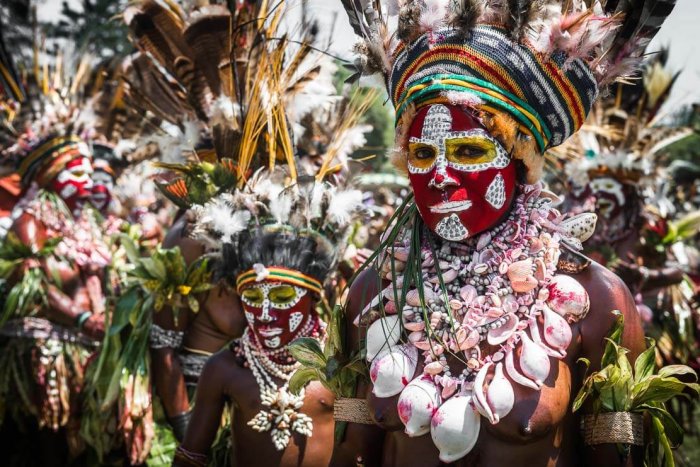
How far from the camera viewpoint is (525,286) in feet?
8.27

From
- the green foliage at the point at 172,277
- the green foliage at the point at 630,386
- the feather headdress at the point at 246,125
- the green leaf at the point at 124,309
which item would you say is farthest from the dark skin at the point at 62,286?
the green foliage at the point at 630,386

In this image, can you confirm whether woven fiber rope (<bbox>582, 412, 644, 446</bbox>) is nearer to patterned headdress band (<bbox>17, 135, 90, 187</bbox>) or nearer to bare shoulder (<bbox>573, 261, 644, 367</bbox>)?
bare shoulder (<bbox>573, 261, 644, 367</bbox>)

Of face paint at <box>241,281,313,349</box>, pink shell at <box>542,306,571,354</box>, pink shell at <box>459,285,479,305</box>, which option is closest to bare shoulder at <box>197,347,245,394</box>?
face paint at <box>241,281,313,349</box>

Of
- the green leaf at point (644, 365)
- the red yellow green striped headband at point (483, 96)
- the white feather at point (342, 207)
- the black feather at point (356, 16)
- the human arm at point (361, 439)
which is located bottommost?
the human arm at point (361, 439)

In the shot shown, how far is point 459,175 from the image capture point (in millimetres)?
2543

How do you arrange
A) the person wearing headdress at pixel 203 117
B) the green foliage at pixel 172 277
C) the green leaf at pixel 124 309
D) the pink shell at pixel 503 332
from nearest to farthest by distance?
the pink shell at pixel 503 332, the person wearing headdress at pixel 203 117, the green foliage at pixel 172 277, the green leaf at pixel 124 309

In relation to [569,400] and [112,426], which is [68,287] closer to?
[112,426]

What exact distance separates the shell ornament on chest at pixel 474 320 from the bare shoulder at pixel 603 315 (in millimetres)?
40

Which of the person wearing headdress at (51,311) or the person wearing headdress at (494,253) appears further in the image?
the person wearing headdress at (51,311)

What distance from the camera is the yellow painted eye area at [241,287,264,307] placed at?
3.76 metres

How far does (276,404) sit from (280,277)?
56 cm

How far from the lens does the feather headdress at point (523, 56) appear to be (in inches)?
→ 96.7

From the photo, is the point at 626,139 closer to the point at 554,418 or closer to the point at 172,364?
the point at 172,364

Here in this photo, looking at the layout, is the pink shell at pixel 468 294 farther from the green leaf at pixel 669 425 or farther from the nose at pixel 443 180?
the green leaf at pixel 669 425
